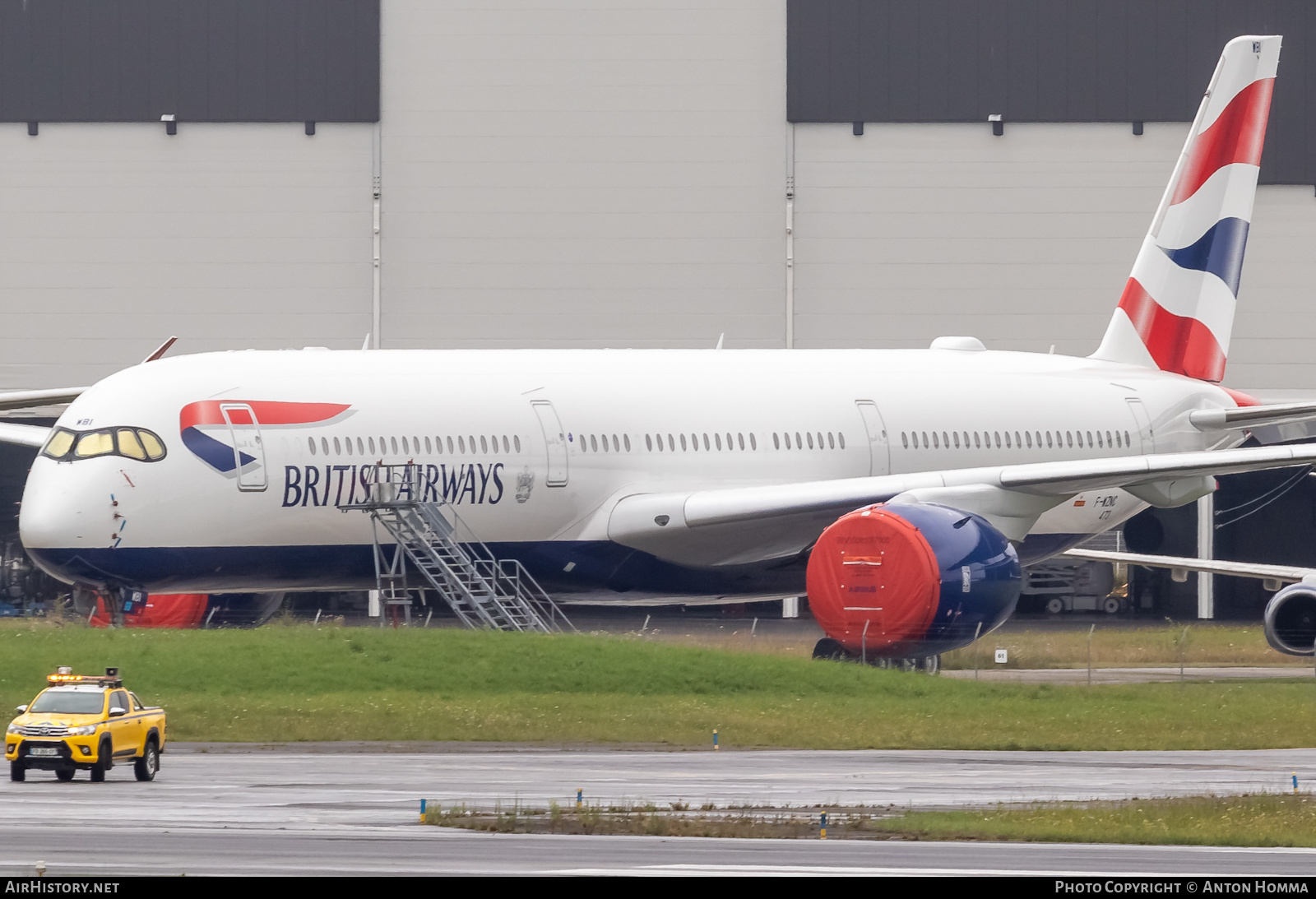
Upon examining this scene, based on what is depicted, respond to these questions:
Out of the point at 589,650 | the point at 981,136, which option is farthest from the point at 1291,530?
the point at 589,650

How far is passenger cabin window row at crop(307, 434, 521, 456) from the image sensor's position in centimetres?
2831

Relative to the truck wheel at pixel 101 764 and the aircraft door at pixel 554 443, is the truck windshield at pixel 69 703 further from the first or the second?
the aircraft door at pixel 554 443

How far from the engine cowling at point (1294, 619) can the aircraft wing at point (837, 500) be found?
251cm

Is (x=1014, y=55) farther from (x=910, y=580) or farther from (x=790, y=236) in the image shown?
(x=910, y=580)

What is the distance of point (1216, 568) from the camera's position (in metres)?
36.9

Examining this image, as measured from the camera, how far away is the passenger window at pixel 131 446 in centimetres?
2731

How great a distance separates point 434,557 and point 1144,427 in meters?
13.6

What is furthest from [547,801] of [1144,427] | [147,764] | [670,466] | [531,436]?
[1144,427]

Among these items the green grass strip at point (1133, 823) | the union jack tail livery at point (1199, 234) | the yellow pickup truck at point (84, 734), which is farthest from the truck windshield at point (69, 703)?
the union jack tail livery at point (1199, 234)

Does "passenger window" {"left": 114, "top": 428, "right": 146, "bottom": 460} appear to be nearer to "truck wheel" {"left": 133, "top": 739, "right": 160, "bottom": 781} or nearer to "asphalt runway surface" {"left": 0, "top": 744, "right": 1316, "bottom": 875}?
"asphalt runway surface" {"left": 0, "top": 744, "right": 1316, "bottom": 875}

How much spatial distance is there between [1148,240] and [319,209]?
1902 cm

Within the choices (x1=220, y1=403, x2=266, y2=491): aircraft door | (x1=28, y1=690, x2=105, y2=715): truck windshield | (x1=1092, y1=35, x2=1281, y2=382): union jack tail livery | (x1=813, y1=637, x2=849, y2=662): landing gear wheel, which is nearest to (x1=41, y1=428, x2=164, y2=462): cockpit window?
(x1=220, y1=403, x2=266, y2=491): aircraft door

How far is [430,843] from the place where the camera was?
517 inches

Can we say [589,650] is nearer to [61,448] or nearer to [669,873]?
[61,448]
